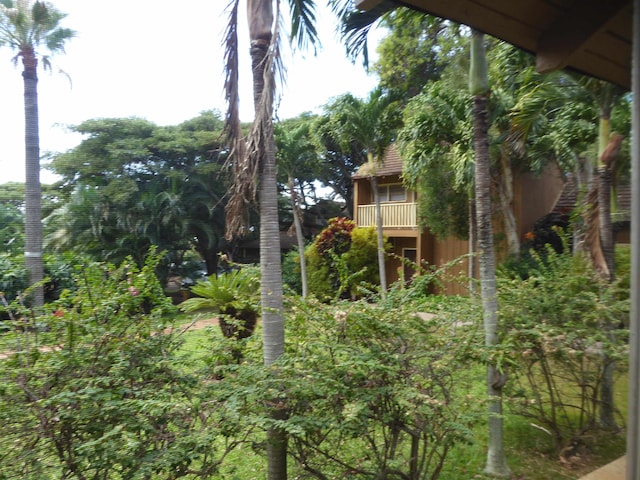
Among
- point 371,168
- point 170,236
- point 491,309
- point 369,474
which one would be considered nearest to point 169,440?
point 369,474

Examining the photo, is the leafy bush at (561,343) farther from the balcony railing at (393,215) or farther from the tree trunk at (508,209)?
the balcony railing at (393,215)

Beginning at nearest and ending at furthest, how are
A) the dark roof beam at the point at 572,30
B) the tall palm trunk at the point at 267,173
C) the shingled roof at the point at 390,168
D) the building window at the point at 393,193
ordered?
the dark roof beam at the point at 572,30
the tall palm trunk at the point at 267,173
the shingled roof at the point at 390,168
the building window at the point at 393,193

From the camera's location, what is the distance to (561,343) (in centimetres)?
404

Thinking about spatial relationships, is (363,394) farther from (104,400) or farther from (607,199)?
(607,199)

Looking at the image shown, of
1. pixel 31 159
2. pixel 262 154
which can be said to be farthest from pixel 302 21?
pixel 31 159

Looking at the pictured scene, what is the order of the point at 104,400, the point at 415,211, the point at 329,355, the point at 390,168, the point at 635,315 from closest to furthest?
1. the point at 635,315
2. the point at 104,400
3. the point at 329,355
4. the point at 415,211
5. the point at 390,168

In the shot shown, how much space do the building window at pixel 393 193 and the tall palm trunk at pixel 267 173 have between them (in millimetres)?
15214

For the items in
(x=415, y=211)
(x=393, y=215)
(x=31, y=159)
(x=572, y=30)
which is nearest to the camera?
(x=572, y=30)

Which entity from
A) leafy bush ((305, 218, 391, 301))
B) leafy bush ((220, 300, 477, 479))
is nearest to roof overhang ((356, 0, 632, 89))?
leafy bush ((220, 300, 477, 479))

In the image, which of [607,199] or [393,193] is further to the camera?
[393,193]

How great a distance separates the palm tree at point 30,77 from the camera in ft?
35.6

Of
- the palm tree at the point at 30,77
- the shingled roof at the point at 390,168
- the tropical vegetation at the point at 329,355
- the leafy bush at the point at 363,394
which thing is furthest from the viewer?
the shingled roof at the point at 390,168

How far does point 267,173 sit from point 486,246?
228cm

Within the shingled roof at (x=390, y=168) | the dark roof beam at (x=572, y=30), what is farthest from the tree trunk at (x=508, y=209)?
the dark roof beam at (x=572, y=30)
